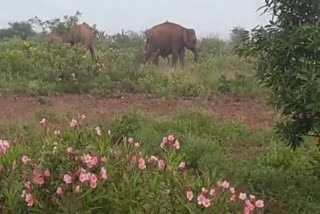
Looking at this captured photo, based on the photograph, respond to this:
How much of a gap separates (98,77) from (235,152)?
16.8 feet

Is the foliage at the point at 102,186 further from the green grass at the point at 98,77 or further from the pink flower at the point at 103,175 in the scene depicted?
the green grass at the point at 98,77

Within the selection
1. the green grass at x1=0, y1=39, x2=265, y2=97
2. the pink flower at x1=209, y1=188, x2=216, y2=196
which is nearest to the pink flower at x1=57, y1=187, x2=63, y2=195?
the pink flower at x1=209, y1=188, x2=216, y2=196

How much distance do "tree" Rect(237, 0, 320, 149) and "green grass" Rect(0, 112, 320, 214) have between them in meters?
0.49

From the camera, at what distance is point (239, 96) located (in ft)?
38.1

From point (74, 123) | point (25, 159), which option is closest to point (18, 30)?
point (74, 123)

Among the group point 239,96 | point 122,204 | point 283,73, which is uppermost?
point 283,73

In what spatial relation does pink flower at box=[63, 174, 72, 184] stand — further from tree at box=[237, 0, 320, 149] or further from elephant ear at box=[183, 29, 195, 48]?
elephant ear at box=[183, 29, 195, 48]

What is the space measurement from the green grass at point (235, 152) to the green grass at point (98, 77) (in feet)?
9.15

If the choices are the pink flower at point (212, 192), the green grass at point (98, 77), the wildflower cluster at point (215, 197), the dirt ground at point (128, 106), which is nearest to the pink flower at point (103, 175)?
the wildflower cluster at point (215, 197)

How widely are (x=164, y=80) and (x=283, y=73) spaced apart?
6979mm

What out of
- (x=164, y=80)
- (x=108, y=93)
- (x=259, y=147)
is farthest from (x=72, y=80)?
(x=259, y=147)

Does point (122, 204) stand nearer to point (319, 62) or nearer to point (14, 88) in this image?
point (319, 62)

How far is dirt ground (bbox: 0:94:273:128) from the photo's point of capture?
939cm

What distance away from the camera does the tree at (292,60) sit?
4.99 meters
